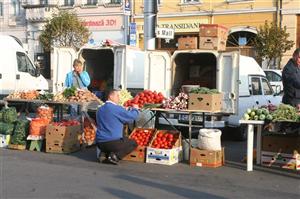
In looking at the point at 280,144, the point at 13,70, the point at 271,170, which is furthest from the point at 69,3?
the point at 271,170

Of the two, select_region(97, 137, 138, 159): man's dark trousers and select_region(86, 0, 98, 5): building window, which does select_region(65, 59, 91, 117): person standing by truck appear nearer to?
select_region(97, 137, 138, 159): man's dark trousers

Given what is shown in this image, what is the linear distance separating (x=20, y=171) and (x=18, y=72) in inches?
419

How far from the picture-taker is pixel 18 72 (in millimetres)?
18984

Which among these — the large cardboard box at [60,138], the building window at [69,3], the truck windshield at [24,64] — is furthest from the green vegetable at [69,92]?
the building window at [69,3]

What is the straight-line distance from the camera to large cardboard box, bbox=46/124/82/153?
35.6 feet

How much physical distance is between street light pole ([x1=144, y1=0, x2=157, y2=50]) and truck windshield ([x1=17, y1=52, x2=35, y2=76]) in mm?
5871

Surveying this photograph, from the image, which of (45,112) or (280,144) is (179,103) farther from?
(45,112)

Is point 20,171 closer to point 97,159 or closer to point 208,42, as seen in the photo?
point 97,159

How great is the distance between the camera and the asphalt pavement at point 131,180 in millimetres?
7410

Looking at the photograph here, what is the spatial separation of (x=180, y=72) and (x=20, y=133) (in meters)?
4.30

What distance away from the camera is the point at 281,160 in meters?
9.55

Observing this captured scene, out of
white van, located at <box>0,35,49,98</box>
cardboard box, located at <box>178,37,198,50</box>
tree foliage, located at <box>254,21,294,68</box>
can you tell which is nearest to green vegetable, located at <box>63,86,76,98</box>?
cardboard box, located at <box>178,37,198,50</box>

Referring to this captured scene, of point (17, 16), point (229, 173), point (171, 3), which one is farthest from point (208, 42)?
point (17, 16)

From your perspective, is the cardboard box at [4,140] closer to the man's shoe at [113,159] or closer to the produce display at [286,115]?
the man's shoe at [113,159]
